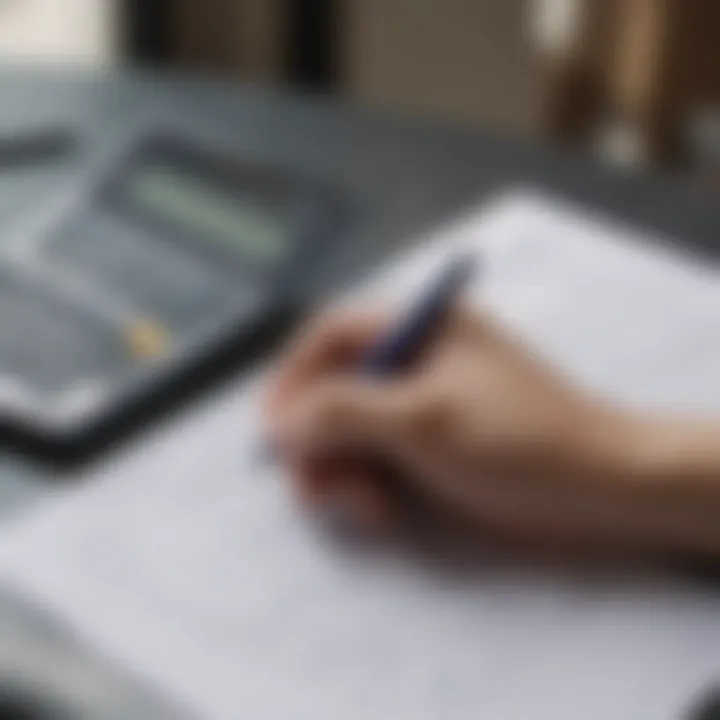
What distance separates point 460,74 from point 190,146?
111cm

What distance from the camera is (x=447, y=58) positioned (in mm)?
2066

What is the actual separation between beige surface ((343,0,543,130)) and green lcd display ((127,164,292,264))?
1.07 meters

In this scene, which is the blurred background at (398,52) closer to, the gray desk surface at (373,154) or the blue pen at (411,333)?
the gray desk surface at (373,154)

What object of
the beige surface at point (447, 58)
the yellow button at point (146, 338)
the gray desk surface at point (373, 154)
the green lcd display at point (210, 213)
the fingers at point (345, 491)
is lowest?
the beige surface at point (447, 58)

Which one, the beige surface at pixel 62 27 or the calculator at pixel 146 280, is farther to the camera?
the beige surface at pixel 62 27

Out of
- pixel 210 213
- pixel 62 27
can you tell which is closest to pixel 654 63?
pixel 62 27

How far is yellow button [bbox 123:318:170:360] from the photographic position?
0.83 m

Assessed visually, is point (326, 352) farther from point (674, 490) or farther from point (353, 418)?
point (674, 490)

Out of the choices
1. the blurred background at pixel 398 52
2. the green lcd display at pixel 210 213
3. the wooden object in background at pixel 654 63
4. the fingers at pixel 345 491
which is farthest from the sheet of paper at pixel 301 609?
the blurred background at pixel 398 52

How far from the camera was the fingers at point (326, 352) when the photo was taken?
0.79 metres

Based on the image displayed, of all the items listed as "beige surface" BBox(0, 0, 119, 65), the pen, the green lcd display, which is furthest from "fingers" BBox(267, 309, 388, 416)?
"beige surface" BBox(0, 0, 119, 65)

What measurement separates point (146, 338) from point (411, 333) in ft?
0.46

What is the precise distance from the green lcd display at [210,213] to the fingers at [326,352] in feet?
0.40

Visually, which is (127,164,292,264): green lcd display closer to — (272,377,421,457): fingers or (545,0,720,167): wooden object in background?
(272,377,421,457): fingers
